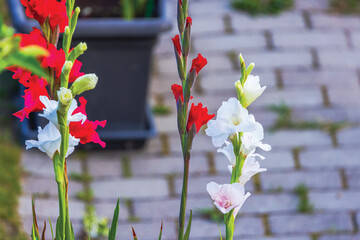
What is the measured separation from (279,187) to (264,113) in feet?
1.60

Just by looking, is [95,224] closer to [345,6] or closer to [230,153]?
[230,153]

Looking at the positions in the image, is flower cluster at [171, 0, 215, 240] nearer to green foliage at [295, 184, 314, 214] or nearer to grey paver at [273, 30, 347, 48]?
green foliage at [295, 184, 314, 214]

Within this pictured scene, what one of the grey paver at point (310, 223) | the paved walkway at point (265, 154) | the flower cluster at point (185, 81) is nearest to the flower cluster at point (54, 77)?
the flower cluster at point (185, 81)

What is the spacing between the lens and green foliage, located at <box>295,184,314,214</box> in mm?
2656

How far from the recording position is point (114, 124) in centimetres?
291

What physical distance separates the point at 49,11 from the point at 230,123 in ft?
0.99

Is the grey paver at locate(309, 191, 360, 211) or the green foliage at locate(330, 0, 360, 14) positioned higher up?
the green foliage at locate(330, 0, 360, 14)

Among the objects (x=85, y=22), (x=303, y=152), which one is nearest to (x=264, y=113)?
(x=303, y=152)

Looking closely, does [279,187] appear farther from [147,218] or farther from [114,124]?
[114,124]

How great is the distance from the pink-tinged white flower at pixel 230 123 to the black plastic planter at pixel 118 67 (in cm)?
166

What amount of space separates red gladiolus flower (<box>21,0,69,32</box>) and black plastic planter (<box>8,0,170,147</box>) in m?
1.58

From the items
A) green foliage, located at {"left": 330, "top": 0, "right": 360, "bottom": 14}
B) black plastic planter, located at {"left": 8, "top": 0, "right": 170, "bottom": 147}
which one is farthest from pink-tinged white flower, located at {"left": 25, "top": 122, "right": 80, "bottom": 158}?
green foliage, located at {"left": 330, "top": 0, "right": 360, "bottom": 14}

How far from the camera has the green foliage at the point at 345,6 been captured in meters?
3.84

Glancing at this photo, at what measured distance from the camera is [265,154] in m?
2.93
